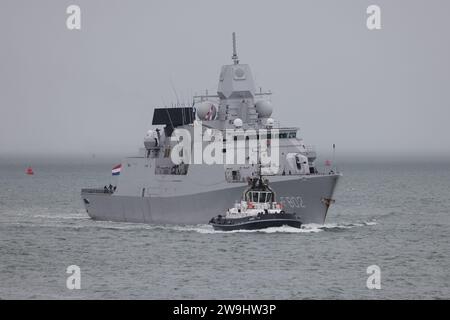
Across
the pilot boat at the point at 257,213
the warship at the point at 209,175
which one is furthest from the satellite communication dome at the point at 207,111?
the pilot boat at the point at 257,213

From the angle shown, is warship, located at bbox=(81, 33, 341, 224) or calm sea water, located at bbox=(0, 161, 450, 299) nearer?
calm sea water, located at bbox=(0, 161, 450, 299)

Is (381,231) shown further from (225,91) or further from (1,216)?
(1,216)

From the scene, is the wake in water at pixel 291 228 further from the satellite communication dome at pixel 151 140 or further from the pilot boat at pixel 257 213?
the satellite communication dome at pixel 151 140

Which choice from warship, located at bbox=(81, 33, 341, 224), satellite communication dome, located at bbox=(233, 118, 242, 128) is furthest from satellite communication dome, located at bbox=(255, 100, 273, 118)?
satellite communication dome, located at bbox=(233, 118, 242, 128)

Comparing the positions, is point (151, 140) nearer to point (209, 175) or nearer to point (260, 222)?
point (209, 175)

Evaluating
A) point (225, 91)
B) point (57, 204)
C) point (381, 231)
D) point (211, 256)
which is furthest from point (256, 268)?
point (57, 204)

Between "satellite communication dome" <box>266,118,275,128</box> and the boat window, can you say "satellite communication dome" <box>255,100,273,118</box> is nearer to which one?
"satellite communication dome" <box>266,118,275,128</box>

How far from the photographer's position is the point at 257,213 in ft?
178

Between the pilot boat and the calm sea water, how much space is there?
0.47 meters

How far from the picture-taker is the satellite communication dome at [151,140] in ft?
219

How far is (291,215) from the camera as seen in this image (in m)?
54.8

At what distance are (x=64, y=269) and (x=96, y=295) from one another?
6.87 meters

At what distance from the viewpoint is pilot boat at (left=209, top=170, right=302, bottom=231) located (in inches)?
2128

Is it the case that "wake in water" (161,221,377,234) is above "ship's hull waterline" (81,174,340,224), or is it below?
below
